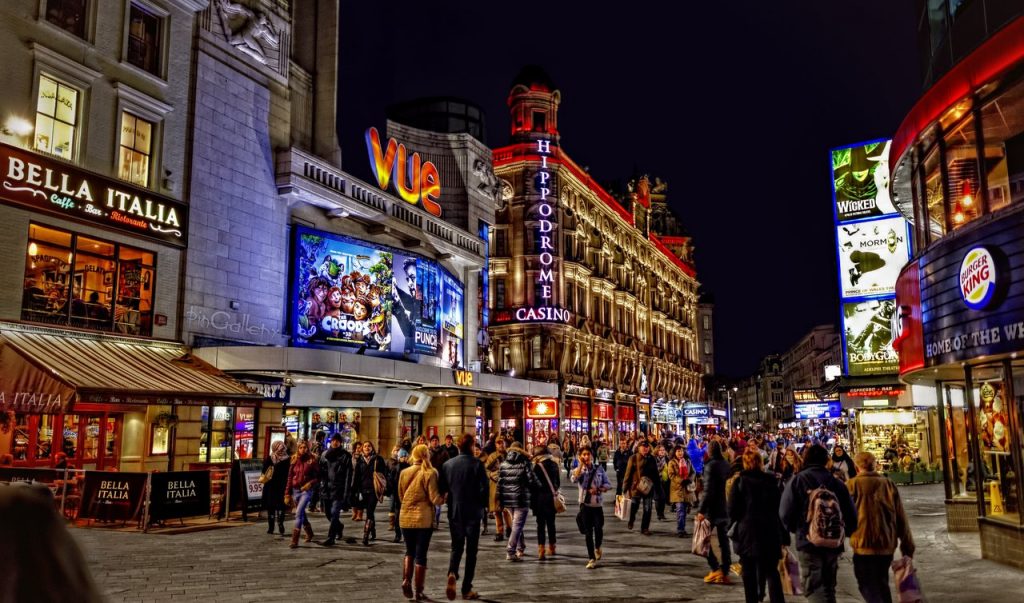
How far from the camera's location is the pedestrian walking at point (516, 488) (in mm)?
12461

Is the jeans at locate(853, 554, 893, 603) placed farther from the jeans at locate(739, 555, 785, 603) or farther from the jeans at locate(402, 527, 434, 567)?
the jeans at locate(402, 527, 434, 567)

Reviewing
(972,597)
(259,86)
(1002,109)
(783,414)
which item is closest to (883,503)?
(972,597)

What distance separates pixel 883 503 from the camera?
768cm

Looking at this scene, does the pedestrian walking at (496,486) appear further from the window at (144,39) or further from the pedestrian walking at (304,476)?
the window at (144,39)

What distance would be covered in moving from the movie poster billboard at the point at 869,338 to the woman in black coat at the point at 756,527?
79.4ft

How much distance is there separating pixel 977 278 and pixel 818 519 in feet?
21.1

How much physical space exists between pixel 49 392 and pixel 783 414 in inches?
6565

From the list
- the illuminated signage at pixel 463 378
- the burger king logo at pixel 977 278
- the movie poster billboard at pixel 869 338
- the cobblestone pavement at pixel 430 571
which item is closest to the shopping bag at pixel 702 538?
the cobblestone pavement at pixel 430 571

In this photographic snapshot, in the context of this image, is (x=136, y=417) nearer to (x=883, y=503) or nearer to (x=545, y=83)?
(x=883, y=503)

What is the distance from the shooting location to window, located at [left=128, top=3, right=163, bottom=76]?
2008cm

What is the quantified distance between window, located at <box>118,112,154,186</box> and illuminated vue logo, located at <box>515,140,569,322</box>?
3347 cm

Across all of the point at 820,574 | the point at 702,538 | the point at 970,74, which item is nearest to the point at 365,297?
the point at 702,538

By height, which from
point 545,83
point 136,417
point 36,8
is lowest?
point 136,417

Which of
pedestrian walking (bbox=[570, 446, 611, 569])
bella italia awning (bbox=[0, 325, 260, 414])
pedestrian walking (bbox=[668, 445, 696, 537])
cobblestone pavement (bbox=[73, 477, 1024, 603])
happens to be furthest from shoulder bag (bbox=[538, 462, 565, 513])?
bella italia awning (bbox=[0, 325, 260, 414])
